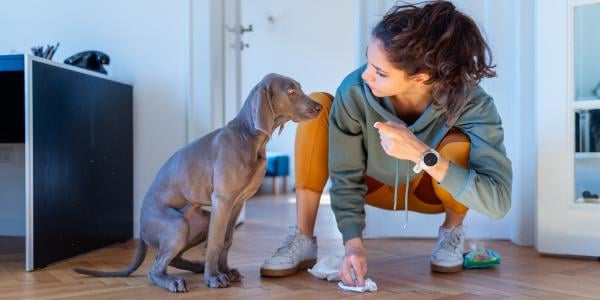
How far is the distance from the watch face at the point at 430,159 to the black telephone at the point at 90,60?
1.56m

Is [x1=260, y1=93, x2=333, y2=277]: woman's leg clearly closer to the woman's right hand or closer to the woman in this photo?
the woman

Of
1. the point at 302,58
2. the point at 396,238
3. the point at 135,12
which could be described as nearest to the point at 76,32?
the point at 135,12

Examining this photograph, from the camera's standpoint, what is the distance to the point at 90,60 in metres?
2.30

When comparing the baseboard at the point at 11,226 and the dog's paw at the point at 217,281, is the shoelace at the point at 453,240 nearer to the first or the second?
the dog's paw at the point at 217,281

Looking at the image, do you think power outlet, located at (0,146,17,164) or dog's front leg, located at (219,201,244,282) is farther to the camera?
power outlet, located at (0,146,17,164)

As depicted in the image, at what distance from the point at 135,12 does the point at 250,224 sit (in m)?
1.16

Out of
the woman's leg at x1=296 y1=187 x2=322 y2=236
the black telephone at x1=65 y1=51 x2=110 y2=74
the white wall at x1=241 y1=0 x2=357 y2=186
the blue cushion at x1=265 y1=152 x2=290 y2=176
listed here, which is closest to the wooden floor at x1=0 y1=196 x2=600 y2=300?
the woman's leg at x1=296 y1=187 x2=322 y2=236

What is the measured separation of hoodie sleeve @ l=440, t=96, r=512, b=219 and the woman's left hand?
0.09m

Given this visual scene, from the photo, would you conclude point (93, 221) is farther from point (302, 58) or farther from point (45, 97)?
point (302, 58)

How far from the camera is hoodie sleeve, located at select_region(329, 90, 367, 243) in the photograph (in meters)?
1.51

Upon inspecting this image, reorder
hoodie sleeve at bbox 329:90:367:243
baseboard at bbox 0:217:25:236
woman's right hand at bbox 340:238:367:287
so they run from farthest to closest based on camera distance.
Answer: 1. baseboard at bbox 0:217:25:236
2. hoodie sleeve at bbox 329:90:367:243
3. woman's right hand at bbox 340:238:367:287

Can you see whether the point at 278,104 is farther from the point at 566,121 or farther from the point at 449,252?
the point at 566,121

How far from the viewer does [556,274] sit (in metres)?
1.66

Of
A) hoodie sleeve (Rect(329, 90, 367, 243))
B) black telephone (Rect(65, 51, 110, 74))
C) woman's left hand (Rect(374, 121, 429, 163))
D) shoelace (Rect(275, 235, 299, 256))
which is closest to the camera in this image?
woman's left hand (Rect(374, 121, 429, 163))
